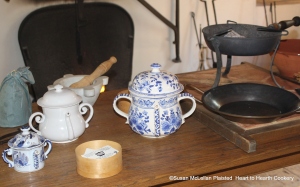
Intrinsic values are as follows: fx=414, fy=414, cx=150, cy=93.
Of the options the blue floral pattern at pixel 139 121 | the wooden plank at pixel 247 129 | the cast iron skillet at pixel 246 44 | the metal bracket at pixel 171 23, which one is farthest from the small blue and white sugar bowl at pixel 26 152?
the metal bracket at pixel 171 23

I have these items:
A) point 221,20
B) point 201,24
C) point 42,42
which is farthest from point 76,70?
point 221,20

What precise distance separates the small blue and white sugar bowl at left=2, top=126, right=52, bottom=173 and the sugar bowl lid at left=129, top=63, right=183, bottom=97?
0.92 ft

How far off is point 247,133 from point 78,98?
46 cm

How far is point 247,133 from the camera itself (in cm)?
111

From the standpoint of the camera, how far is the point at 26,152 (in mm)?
958

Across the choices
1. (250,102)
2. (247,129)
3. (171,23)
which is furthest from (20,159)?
(171,23)

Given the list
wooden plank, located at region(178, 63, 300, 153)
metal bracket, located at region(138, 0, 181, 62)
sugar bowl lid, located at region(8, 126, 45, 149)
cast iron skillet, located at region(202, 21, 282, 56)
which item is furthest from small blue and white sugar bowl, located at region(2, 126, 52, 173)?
metal bracket, located at region(138, 0, 181, 62)

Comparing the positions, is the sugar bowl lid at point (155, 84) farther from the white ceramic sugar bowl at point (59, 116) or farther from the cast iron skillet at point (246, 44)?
the cast iron skillet at point (246, 44)

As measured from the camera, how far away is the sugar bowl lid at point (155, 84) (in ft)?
3.52

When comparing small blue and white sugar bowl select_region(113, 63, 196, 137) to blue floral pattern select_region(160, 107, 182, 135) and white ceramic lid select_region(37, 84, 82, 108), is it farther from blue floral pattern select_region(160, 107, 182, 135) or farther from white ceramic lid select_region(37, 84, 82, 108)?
white ceramic lid select_region(37, 84, 82, 108)

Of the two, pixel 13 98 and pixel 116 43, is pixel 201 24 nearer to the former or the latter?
pixel 116 43

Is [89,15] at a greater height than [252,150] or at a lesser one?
greater

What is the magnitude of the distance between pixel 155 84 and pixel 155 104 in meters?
0.05

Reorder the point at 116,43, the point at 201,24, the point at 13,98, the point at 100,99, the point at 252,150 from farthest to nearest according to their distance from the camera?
the point at 201,24 < the point at 116,43 < the point at 100,99 < the point at 13,98 < the point at 252,150
